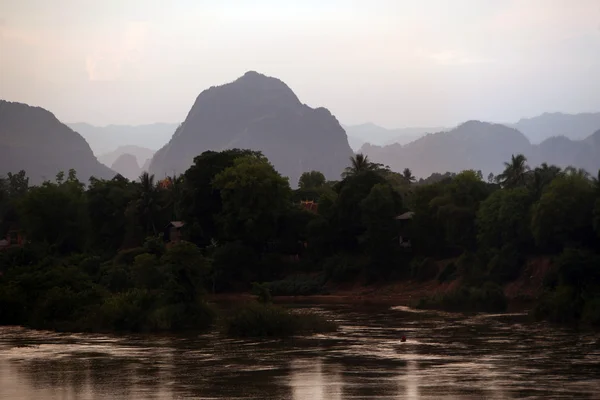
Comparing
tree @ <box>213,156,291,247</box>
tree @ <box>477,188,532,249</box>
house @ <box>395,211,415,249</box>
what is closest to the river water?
tree @ <box>477,188,532,249</box>

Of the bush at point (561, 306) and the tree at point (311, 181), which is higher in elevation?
the tree at point (311, 181)

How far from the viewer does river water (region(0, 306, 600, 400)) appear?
31.7 m

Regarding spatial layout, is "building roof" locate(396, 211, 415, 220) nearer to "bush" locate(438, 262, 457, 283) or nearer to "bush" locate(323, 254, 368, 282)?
"bush" locate(323, 254, 368, 282)

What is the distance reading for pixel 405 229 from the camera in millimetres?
90438

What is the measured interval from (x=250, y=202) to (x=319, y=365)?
55.3 meters

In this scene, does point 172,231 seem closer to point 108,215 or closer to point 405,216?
point 108,215

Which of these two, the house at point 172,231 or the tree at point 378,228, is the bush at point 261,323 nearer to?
the tree at point 378,228

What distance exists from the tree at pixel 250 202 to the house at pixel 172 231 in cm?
1005

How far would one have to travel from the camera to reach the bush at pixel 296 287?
87625mm

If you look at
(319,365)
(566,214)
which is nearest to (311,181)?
(566,214)

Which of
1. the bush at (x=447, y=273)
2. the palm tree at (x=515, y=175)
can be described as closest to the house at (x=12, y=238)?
the bush at (x=447, y=273)

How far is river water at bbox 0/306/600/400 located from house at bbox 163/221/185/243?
165ft

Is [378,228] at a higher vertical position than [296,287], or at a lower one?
higher

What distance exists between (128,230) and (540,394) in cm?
7938
